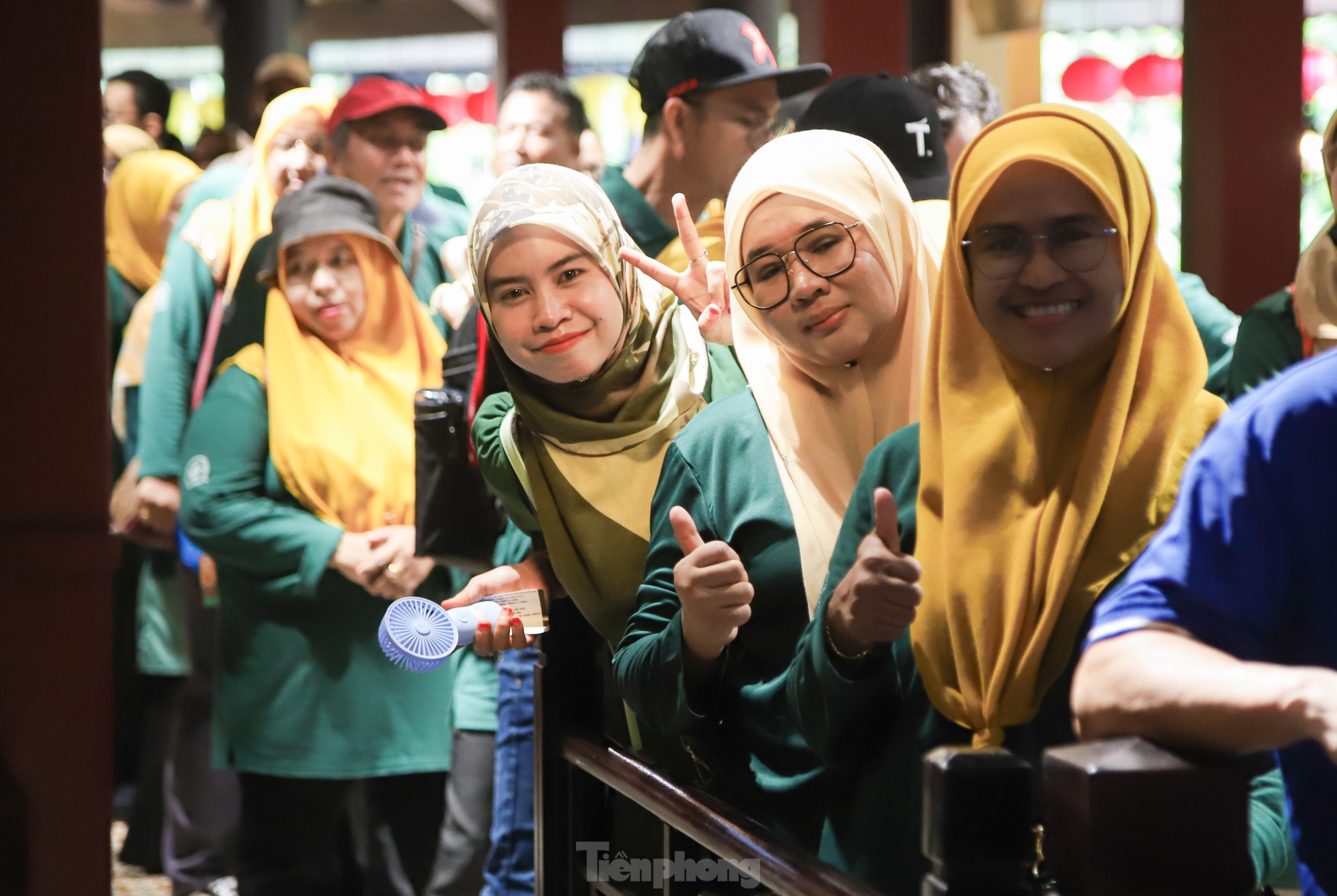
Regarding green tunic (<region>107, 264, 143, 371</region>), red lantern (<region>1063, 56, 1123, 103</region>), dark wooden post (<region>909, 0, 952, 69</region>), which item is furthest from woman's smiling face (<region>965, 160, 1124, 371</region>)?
red lantern (<region>1063, 56, 1123, 103</region>)

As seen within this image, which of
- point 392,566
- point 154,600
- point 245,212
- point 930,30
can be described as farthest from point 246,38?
point 392,566

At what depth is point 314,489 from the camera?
314 cm

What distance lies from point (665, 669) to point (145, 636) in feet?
10.8

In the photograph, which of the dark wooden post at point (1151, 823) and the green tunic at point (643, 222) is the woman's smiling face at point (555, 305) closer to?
the green tunic at point (643, 222)

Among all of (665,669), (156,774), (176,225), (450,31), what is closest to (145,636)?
(156,774)

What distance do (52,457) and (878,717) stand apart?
2153 millimetres

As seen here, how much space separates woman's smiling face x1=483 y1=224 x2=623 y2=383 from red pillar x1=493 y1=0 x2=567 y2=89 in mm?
3736

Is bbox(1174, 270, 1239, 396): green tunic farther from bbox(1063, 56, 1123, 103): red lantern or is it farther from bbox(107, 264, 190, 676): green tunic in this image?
bbox(1063, 56, 1123, 103): red lantern

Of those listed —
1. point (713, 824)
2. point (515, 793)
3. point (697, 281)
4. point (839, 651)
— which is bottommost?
point (515, 793)

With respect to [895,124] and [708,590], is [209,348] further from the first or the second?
[708,590]

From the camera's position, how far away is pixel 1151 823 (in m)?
0.92

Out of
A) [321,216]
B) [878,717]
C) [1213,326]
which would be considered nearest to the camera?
[878,717]

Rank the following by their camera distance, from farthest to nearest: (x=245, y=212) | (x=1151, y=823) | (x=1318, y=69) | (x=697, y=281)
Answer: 1. (x=1318, y=69)
2. (x=245, y=212)
3. (x=697, y=281)
4. (x=1151, y=823)

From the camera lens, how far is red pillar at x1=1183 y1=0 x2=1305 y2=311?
12.0 ft
